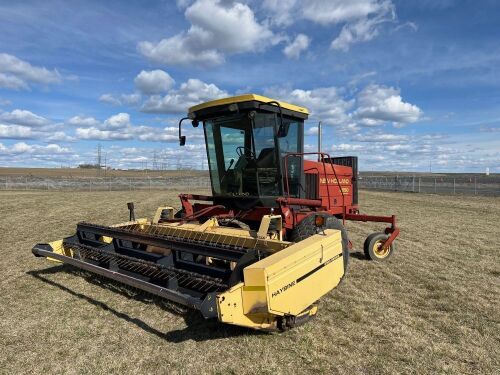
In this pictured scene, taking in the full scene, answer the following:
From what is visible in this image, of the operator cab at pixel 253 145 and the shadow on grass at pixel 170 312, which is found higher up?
the operator cab at pixel 253 145

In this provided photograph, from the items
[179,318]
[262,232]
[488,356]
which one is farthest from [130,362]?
[488,356]

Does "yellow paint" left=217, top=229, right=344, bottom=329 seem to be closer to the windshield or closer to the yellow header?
the windshield

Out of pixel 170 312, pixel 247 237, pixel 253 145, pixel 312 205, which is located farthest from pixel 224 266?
pixel 253 145

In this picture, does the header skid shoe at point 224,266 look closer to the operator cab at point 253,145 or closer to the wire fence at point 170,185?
the operator cab at point 253,145

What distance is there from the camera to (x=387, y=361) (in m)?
3.65

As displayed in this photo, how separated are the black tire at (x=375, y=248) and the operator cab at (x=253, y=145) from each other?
202 centimetres

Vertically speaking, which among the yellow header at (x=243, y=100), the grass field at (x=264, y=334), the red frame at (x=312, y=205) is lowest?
the grass field at (x=264, y=334)

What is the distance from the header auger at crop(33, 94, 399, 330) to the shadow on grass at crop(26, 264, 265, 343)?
0.38 metres

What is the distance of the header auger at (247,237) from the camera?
372 centimetres

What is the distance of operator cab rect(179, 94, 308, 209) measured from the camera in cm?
617

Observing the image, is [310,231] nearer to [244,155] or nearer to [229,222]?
[229,222]

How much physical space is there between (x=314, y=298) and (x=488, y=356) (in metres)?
1.71

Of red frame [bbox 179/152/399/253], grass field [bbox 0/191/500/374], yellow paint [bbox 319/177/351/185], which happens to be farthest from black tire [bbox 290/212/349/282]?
yellow paint [bbox 319/177/351/185]

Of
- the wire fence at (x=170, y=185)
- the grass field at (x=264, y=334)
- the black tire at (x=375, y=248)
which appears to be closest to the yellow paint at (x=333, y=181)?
the black tire at (x=375, y=248)
